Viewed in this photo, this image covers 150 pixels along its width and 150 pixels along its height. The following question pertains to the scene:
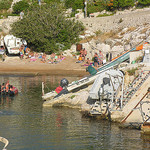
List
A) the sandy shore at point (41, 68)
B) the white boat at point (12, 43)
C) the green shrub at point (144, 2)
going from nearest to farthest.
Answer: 1. the sandy shore at point (41, 68)
2. the white boat at point (12, 43)
3. the green shrub at point (144, 2)

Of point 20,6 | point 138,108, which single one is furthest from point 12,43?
point 138,108

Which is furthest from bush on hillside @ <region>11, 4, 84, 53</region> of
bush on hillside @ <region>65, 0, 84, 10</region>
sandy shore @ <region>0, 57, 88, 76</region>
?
bush on hillside @ <region>65, 0, 84, 10</region>

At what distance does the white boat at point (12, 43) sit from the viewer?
50.1 m

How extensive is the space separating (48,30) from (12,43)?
209 inches

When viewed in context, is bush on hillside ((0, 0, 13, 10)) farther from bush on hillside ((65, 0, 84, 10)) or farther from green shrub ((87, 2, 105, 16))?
green shrub ((87, 2, 105, 16))

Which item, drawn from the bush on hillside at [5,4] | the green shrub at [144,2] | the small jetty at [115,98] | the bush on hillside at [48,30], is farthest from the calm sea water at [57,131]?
the bush on hillside at [5,4]

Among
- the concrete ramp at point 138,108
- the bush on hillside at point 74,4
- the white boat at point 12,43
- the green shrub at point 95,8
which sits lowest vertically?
the concrete ramp at point 138,108

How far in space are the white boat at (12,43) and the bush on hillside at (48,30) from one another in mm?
977

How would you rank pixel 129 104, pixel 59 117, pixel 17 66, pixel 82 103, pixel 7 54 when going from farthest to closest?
pixel 7 54
pixel 17 66
pixel 82 103
pixel 59 117
pixel 129 104

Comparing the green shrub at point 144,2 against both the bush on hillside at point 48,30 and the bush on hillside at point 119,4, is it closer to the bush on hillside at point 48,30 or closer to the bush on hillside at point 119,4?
the bush on hillside at point 119,4

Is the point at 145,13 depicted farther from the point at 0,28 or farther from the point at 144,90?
the point at 144,90

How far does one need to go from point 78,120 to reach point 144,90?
4575mm

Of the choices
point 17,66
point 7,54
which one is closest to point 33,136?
point 17,66

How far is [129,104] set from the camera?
22188 mm
